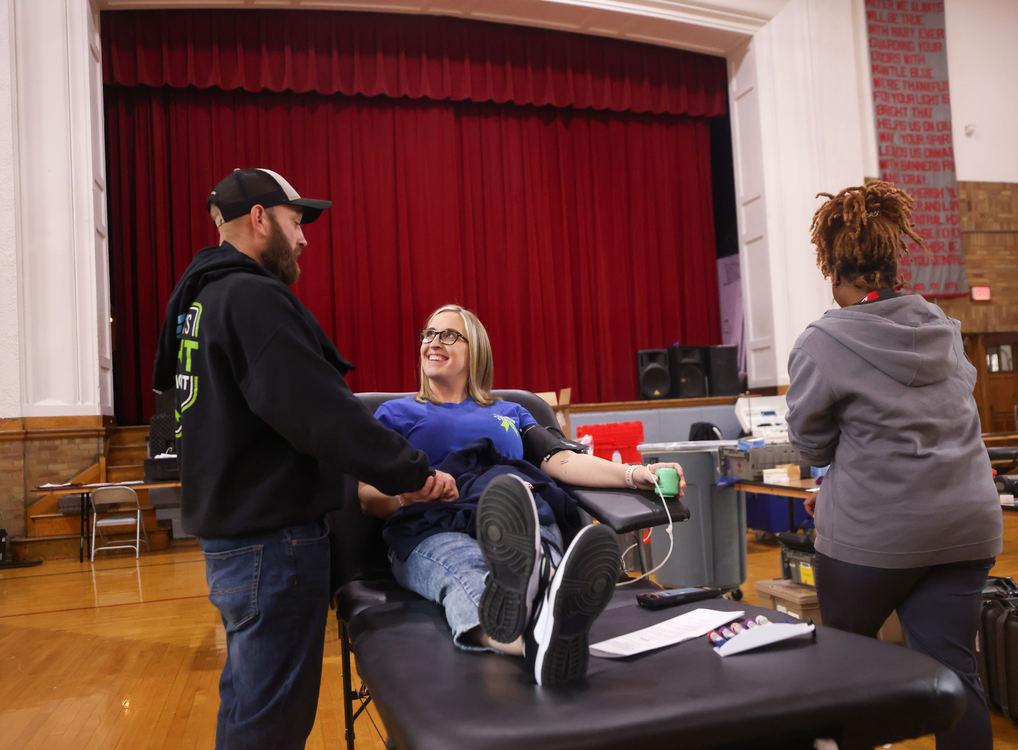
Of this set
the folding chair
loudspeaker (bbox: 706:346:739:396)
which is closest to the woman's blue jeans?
the folding chair

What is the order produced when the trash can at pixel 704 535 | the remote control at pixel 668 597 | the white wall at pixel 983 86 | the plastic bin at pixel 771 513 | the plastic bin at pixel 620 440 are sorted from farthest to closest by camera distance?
the white wall at pixel 983 86 < the plastic bin at pixel 771 513 < the trash can at pixel 704 535 < the plastic bin at pixel 620 440 < the remote control at pixel 668 597

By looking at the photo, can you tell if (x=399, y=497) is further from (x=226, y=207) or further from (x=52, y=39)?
(x=52, y=39)

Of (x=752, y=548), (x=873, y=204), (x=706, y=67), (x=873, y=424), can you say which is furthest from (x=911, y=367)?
(x=706, y=67)

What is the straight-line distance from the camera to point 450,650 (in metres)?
1.26

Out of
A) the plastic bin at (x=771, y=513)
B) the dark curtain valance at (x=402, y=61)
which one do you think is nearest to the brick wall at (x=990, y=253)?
the dark curtain valance at (x=402, y=61)

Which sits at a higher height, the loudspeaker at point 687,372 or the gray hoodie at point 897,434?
the loudspeaker at point 687,372

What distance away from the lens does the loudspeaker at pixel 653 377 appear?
25.8 ft

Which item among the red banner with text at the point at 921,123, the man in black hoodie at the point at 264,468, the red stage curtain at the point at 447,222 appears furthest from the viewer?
the red banner with text at the point at 921,123

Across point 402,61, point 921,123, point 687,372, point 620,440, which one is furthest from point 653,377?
point 620,440

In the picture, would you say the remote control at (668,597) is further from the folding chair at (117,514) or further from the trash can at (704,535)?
the folding chair at (117,514)

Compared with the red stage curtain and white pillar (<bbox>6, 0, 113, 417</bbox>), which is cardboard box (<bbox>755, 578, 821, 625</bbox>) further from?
the red stage curtain

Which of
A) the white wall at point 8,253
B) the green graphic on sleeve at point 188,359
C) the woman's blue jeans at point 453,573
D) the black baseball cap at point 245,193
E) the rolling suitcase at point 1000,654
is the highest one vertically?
the white wall at point 8,253

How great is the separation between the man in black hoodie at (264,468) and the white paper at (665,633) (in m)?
0.45

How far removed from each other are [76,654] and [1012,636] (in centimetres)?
331
